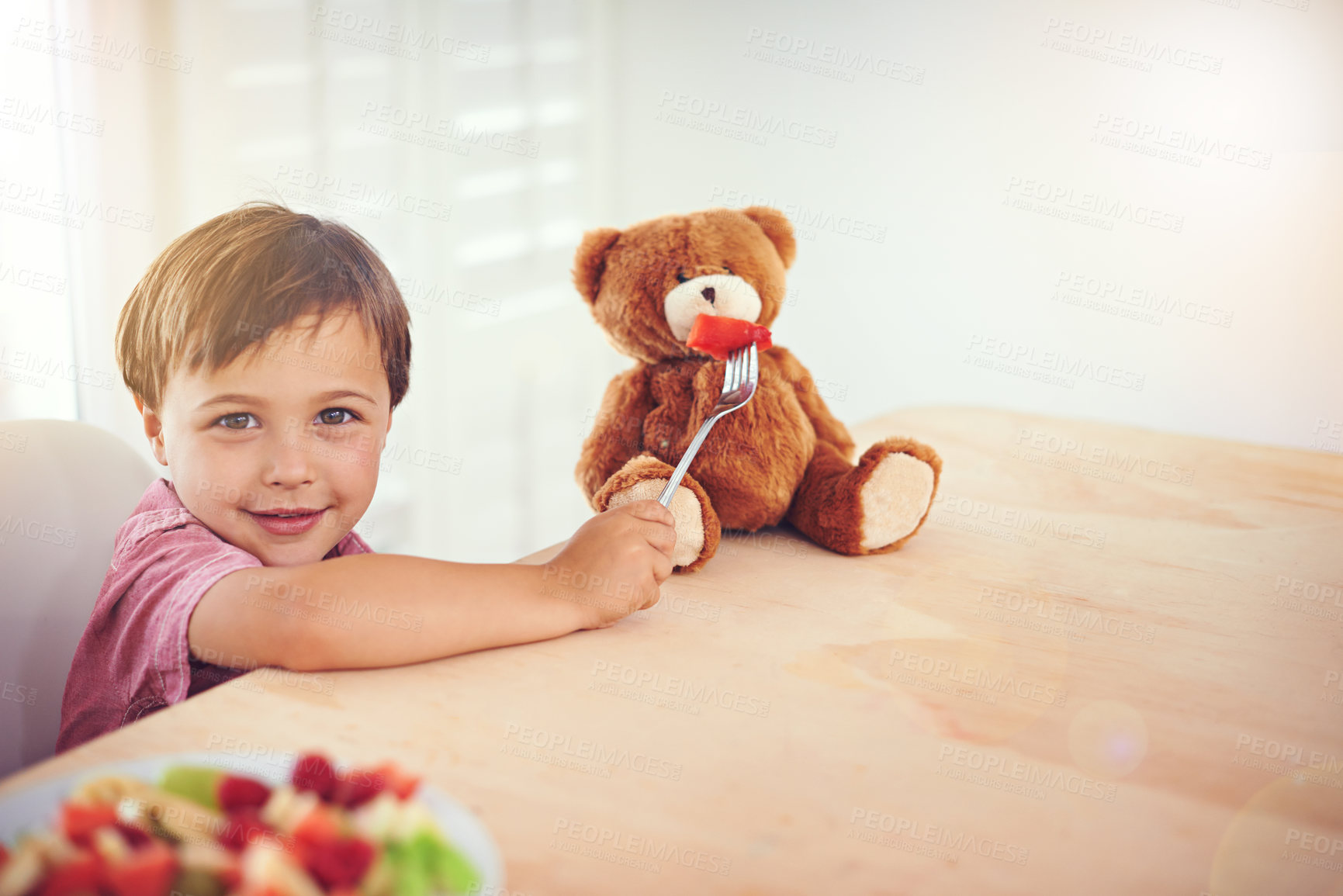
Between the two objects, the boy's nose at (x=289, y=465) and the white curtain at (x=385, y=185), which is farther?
the white curtain at (x=385, y=185)

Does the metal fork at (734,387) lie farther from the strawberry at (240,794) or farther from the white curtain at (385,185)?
the white curtain at (385,185)

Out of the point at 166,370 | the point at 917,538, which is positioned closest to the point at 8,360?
the point at 166,370

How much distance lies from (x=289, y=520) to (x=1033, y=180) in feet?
4.56

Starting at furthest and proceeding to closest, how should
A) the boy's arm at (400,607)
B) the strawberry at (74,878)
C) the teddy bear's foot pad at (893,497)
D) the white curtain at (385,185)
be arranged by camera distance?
1. the white curtain at (385,185)
2. the teddy bear's foot pad at (893,497)
3. the boy's arm at (400,607)
4. the strawberry at (74,878)

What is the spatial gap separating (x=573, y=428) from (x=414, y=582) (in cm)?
182

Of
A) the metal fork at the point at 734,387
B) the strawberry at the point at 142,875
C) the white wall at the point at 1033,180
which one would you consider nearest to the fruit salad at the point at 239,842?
the strawberry at the point at 142,875

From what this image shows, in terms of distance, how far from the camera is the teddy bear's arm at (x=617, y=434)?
0.77 m

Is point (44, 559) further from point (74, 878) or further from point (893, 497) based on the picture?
point (893, 497)

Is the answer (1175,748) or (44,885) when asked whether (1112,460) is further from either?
(44,885)

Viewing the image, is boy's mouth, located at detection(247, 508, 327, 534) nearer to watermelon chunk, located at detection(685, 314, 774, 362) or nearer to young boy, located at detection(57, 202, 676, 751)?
young boy, located at detection(57, 202, 676, 751)

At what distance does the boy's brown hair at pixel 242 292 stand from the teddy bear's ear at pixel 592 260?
0.48ft

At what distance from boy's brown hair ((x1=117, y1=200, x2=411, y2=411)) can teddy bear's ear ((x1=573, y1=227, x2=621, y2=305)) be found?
0.48ft

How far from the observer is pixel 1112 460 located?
41.9 inches

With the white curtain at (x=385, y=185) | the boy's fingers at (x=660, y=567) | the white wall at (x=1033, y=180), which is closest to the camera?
the boy's fingers at (x=660, y=567)
